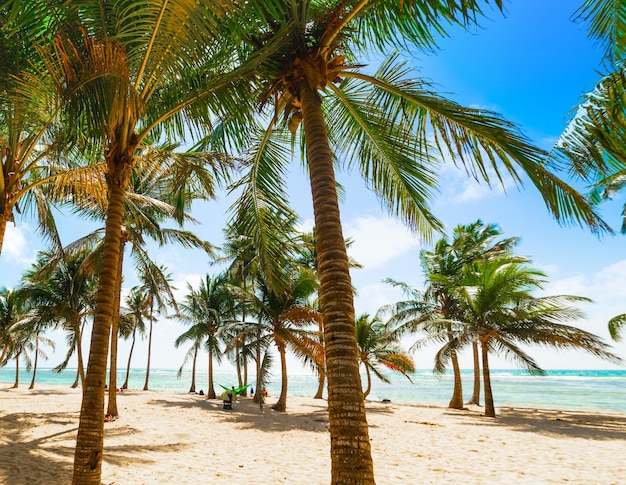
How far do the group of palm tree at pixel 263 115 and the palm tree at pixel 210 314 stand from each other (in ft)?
61.5

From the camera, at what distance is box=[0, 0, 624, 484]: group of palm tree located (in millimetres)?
3439

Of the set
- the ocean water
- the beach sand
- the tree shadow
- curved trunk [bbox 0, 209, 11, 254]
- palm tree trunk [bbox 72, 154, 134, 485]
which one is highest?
curved trunk [bbox 0, 209, 11, 254]

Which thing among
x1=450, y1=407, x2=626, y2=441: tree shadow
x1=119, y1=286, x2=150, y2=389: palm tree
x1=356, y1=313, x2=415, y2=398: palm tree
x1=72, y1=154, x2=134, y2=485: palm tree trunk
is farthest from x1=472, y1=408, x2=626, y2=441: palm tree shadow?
x1=119, y1=286, x2=150, y2=389: palm tree

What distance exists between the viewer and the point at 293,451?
28.7 feet

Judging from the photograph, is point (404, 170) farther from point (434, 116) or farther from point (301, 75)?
point (301, 75)

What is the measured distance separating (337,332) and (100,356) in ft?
9.83

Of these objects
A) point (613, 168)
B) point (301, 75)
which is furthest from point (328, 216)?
point (613, 168)

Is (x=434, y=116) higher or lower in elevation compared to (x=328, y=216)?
higher

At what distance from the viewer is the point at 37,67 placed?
4641mm

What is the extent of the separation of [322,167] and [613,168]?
12.2 feet

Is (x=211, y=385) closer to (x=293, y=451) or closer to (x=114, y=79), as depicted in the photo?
(x=293, y=451)

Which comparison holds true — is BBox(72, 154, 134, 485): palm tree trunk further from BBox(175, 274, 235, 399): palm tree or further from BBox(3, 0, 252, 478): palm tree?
BBox(175, 274, 235, 399): palm tree

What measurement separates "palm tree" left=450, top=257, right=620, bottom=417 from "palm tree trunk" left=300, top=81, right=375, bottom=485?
12.2 m

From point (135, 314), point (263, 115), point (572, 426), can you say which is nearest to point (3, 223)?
point (263, 115)
